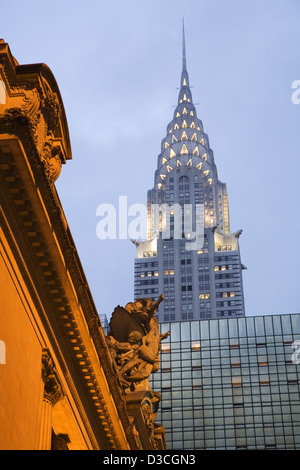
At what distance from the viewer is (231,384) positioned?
9931 centimetres

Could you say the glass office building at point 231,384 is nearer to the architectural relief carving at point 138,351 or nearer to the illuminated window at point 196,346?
the illuminated window at point 196,346

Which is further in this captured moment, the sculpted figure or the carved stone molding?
the sculpted figure

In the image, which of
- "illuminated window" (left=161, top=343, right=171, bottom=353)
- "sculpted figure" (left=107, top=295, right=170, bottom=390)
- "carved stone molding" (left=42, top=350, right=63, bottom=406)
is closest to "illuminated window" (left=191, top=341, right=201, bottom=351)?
"illuminated window" (left=161, top=343, right=171, bottom=353)

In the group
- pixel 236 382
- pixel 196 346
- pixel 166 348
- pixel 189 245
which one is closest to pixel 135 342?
pixel 236 382

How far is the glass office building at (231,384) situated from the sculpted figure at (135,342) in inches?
2357

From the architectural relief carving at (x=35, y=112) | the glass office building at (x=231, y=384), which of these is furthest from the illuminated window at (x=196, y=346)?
the architectural relief carving at (x=35, y=112)

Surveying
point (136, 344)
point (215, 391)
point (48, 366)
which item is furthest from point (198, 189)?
point (48, 366)

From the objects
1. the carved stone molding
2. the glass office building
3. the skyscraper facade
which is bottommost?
the carved stone molding

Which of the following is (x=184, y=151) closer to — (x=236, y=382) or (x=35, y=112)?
(x=236, y=382)

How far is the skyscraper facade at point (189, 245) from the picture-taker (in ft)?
520

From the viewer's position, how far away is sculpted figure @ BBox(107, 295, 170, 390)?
3644 centimetres

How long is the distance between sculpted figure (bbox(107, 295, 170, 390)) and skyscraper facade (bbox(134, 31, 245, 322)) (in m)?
116

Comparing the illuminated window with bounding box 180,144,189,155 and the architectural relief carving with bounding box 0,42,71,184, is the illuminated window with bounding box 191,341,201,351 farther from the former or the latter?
the illuminated window with bounding box 180,144,189,155

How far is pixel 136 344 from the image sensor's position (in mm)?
37188
